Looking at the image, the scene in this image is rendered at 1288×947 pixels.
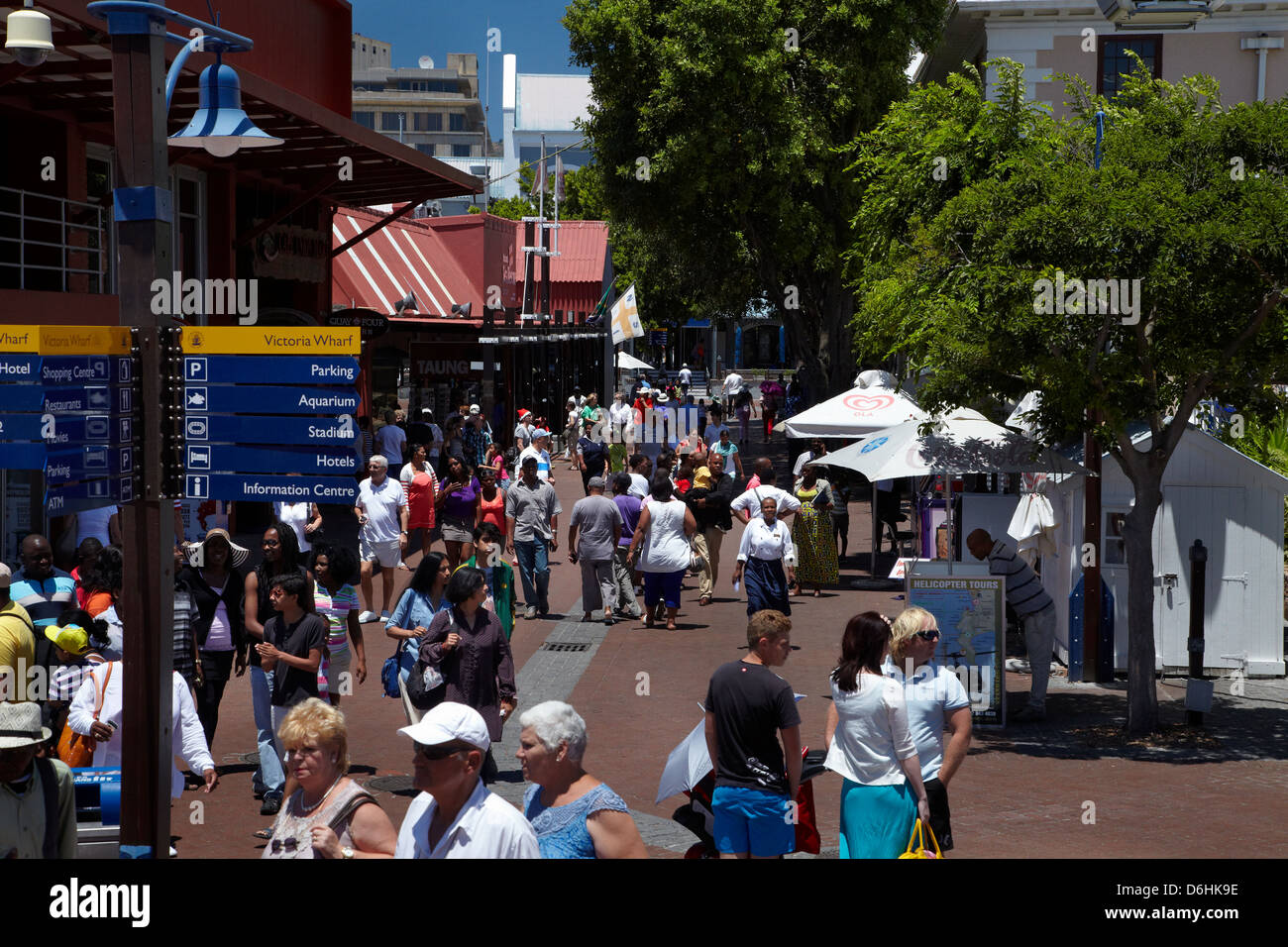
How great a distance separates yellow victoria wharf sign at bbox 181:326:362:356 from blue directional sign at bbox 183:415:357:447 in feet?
1.01

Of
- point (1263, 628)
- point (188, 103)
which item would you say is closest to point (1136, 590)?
point (1263, 628)

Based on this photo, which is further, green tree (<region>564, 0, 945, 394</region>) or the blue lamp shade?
green tree (<region>564, 0, 945, 394</region>)

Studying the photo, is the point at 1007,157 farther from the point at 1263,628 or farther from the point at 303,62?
the point at 303,62

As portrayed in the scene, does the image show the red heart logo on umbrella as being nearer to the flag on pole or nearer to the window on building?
the window on building

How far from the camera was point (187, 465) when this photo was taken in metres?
6.28

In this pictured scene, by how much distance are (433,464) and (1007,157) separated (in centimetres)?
1376

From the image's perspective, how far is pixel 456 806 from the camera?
466cm

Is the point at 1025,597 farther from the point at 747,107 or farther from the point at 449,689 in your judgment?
the point at 747,107

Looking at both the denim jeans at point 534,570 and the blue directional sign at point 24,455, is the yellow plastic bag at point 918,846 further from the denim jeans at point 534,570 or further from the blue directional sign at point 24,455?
the denim jeans at point 534,570

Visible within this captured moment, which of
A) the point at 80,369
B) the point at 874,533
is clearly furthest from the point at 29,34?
the point at 874,533

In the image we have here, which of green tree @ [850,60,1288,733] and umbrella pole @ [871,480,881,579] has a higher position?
green tree @ [850,60,1288,733]

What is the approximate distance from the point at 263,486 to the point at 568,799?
2.35 meters

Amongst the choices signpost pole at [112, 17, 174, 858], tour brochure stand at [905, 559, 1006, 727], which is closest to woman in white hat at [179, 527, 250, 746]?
signpost pole at [112, 17, 174, 858]

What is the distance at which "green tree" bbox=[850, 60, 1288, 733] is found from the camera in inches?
397
